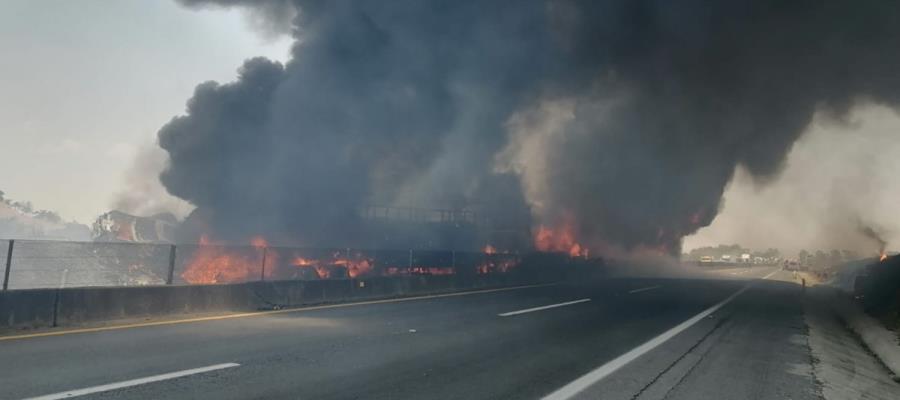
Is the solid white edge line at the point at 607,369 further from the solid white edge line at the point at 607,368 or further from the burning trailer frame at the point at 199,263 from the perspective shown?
the burning trailer frame at the point at 199,263

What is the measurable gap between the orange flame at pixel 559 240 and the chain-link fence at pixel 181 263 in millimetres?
19429

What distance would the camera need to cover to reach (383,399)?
464 centimetres

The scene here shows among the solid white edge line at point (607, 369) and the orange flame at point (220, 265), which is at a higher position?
the orange flame at point (220, 265)

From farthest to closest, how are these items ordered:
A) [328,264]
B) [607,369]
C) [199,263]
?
[328,264]
[199,263]
[607,369]

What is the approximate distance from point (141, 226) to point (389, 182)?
17.5 metres

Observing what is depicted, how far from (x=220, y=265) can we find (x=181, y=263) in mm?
1251

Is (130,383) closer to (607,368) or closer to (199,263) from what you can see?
(607,368)

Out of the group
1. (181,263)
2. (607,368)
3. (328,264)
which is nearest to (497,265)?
(328,264)

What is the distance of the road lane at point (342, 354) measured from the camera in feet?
16.2

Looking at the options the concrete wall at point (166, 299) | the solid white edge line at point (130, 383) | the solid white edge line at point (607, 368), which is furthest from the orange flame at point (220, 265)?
the solid white edge line at point (607, 368)

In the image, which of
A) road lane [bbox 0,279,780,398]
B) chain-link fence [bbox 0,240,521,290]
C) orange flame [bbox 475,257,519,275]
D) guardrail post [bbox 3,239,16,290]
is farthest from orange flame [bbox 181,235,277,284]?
orange flame [bbox 475,257,519,275]

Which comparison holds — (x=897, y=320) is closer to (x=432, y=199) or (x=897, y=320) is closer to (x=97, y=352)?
(x=97, y=352)

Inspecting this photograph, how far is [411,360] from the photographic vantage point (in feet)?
21.0

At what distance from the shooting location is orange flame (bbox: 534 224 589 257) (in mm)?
47594
